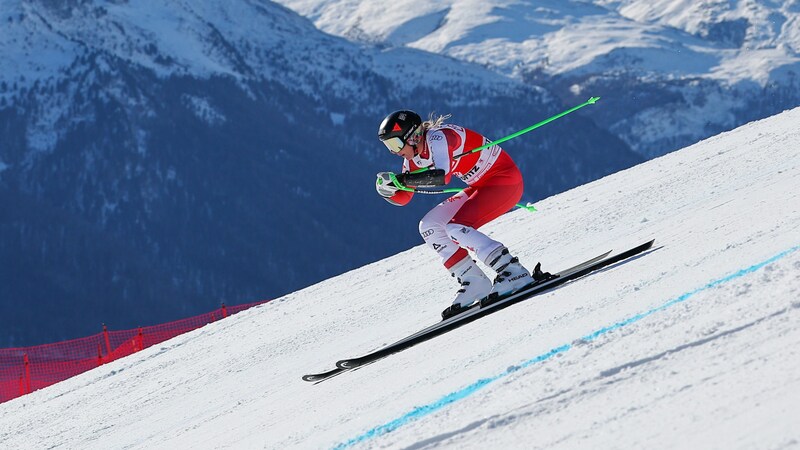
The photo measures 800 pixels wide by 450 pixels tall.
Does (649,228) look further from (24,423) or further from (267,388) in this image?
(24,423)

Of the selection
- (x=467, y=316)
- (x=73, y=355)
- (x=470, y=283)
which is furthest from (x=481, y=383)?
(x=73, y=355)

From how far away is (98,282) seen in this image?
153 m

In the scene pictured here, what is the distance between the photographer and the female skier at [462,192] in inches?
266

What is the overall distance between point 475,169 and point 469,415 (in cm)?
299

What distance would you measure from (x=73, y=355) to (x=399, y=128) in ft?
296

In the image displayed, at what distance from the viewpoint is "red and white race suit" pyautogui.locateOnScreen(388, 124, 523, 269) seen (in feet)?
22.4

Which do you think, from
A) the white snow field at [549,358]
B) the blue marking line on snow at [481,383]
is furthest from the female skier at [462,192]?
the blue marking line on snow at [481,383]

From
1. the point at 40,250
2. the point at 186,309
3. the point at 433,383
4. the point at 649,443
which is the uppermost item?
the point at 40,250

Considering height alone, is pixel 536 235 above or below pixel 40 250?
below

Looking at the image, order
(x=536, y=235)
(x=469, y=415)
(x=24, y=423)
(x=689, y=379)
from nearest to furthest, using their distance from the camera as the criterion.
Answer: (x=689, y=379)
(x=469, y=415)
(x=24, y=423)
(x=536, y=235)

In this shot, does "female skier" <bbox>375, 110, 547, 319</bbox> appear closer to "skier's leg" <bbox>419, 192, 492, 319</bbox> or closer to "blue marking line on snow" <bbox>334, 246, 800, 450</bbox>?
"skier's leg" <bbox>419, 192, 492, 319</bbox>

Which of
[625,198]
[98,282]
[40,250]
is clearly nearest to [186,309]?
[98,282]

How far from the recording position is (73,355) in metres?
92.2

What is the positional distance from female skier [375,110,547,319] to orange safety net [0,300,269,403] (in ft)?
29.3
